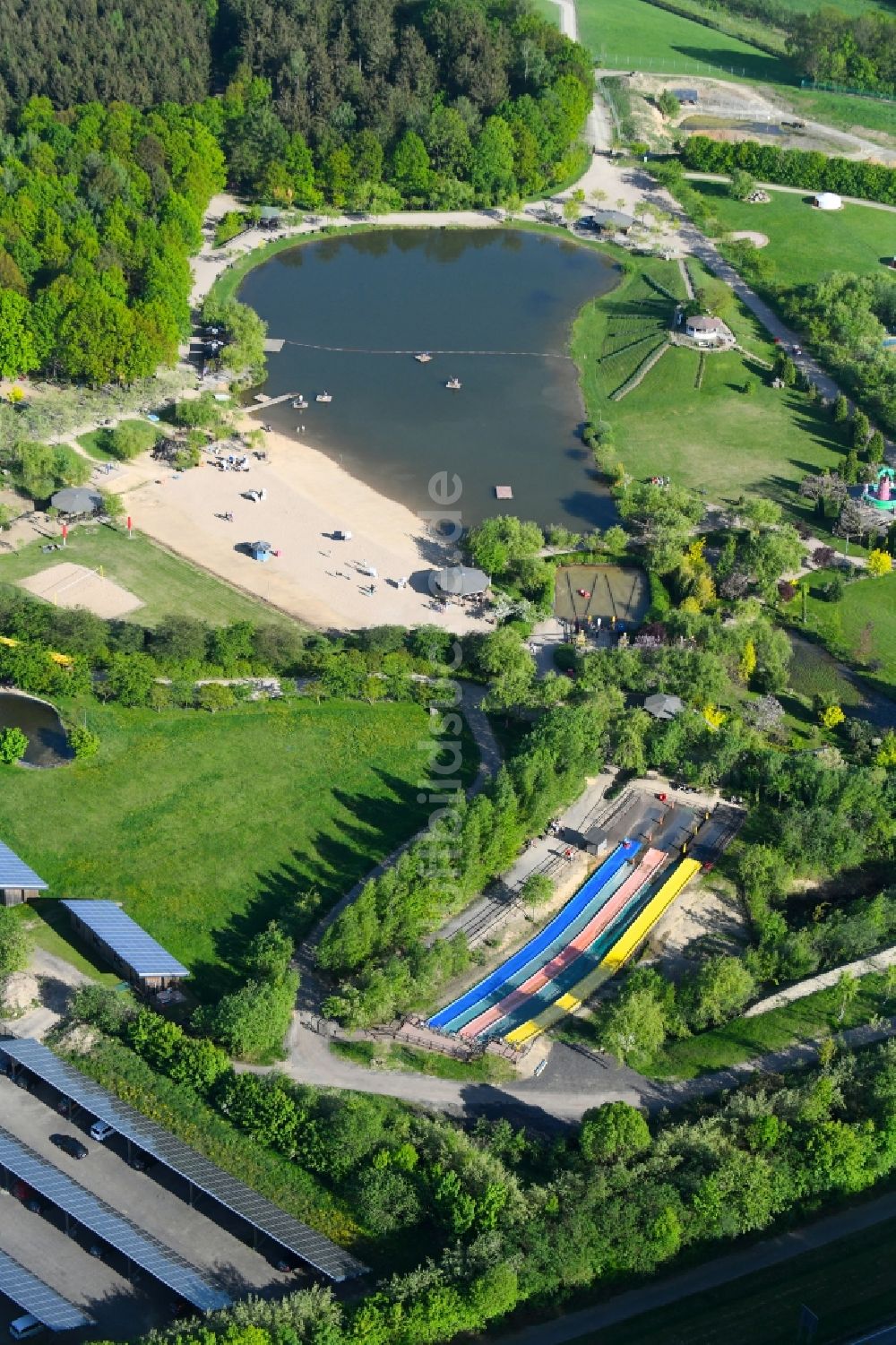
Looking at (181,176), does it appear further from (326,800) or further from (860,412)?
(326,800)

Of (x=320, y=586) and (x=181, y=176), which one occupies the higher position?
(x=181, y=176)

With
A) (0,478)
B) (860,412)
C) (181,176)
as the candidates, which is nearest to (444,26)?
(181,176)

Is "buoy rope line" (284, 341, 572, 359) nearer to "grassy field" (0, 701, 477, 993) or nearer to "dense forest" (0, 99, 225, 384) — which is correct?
"dense forest" (0, 99, 225, 384)

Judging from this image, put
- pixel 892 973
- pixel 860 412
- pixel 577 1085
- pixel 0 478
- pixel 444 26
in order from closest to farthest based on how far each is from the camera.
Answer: pixel 577 1085, pixel 892 973, pixel 0 478, pixel 860 412, pixel 444 26

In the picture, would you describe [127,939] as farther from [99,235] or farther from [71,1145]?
[99,235]

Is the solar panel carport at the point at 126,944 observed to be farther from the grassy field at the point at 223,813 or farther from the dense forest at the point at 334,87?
the dense forest at the point at 334,87

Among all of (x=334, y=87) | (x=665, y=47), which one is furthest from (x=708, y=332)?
(x=665, y=47)

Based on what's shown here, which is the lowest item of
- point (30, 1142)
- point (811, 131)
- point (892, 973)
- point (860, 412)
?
point (30, 1142)
